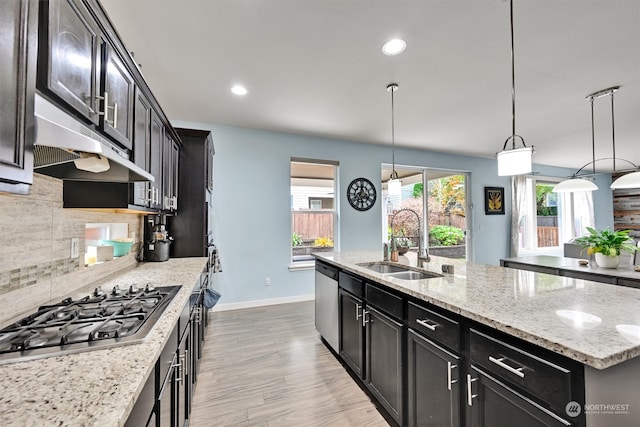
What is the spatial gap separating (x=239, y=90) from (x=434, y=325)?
2853mm

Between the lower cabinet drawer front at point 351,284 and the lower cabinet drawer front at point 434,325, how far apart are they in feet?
1.83

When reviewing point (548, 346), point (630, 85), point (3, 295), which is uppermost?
point (630, 85)

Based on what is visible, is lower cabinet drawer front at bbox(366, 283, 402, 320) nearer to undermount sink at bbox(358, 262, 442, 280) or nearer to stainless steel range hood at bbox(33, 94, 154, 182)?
undermount sink at bbox(358, 262, 442, 280)

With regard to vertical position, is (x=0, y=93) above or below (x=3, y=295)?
above

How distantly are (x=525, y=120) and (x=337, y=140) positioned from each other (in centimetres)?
271

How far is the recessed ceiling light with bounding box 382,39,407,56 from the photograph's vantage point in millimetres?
2158

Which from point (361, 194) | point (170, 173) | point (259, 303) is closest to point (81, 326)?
point (170, 173)

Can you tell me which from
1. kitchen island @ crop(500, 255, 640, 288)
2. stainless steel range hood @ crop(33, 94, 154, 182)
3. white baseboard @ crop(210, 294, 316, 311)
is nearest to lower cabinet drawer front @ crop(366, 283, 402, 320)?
stainless steel range hood @ crop(33, 94, 154, 182)

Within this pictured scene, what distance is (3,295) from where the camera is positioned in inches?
45.3

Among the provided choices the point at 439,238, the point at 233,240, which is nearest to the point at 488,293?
the point at 233,240

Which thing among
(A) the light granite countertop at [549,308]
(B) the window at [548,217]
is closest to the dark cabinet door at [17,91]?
(A) the light granite countertop at [549,308]

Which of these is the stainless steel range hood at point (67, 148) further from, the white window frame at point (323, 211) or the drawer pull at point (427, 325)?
the white window frame at point (323, 211)

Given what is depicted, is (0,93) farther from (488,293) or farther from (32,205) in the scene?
(488,293)

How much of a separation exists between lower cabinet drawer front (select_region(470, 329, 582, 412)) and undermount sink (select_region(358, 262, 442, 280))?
84cm
